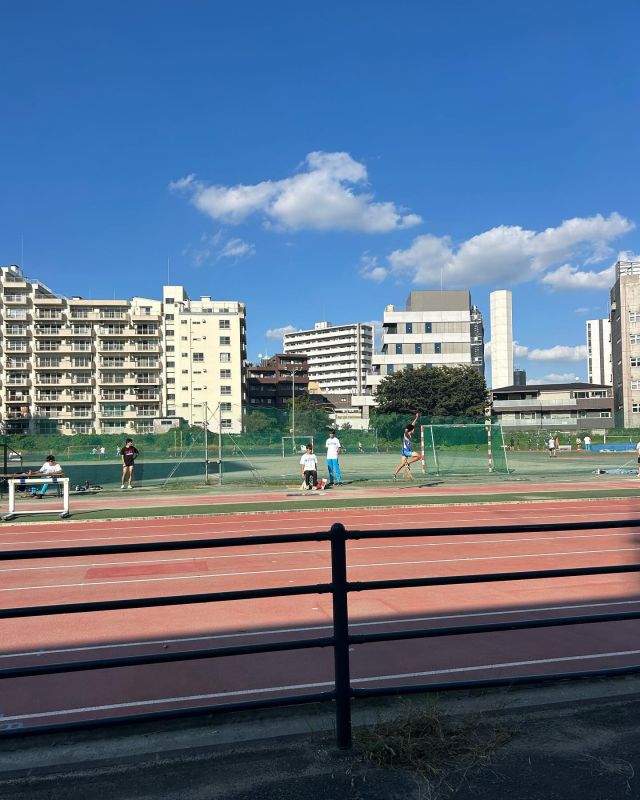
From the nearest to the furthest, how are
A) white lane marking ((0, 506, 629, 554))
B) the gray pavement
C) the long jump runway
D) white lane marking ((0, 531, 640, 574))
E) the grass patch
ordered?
the gray pavement
the grass patch
the long jump runway
white lane marking ((0, 531, 640, 574))
white lane marking ((0, 506, 629, 554))

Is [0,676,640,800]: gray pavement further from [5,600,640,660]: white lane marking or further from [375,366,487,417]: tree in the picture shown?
[375,366,487,417]: tree

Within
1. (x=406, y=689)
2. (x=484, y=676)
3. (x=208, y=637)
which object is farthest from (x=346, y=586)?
(x=208, y=637)

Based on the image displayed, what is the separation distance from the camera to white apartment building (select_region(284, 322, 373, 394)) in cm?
17088

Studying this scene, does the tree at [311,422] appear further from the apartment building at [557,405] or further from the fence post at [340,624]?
the apartment building at [557,405]

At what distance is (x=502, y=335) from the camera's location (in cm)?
15312

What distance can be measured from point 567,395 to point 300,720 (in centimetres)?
10972

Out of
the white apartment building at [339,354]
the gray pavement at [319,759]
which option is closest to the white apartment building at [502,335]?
the white apartment building at [339,354]

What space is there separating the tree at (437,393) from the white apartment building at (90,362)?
22915 millimetres

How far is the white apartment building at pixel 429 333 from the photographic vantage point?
102m

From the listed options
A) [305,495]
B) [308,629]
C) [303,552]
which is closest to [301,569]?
[303,552]

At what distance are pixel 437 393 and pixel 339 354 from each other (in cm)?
9077

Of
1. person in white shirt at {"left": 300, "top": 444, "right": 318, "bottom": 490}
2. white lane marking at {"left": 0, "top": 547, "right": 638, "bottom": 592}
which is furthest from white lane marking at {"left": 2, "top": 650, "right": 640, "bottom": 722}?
person in white shirt at {"left": 300, "top": 444, "right": 318, "bottom": 490}

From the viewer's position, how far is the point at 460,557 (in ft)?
34.7

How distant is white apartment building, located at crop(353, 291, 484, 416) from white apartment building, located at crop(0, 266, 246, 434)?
25.5 meters
